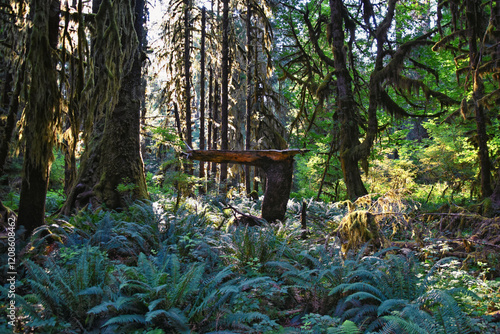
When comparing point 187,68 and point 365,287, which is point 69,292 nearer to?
point 365,287

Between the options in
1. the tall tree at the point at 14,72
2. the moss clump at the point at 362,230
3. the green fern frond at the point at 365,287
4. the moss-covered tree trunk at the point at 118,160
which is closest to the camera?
the green fern frond at the point at 365,287

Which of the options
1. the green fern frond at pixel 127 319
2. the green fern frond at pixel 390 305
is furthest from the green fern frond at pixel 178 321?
the green fern frond at pixel 390 305

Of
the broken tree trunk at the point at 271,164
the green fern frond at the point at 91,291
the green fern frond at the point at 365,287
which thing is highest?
the broken tree trunk at the point at 271,164

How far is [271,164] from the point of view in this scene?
7410mm

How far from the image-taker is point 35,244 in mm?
4336

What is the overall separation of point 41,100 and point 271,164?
4751 millimetres

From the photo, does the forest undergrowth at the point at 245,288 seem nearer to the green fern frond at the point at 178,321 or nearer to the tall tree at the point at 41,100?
the green fern frond at the point at 178,321

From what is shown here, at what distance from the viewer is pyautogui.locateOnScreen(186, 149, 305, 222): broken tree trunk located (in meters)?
7.27

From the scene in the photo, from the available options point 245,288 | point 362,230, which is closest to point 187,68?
point 362,230

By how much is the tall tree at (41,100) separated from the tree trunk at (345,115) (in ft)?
27.5

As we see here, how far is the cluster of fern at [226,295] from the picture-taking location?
272 cm

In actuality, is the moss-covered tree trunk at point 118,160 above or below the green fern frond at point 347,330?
above

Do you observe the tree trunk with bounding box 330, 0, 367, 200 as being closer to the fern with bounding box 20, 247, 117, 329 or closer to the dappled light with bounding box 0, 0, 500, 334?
the dappled light with bounding box 0, 0, 500, 334

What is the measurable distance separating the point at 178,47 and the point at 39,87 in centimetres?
1213
